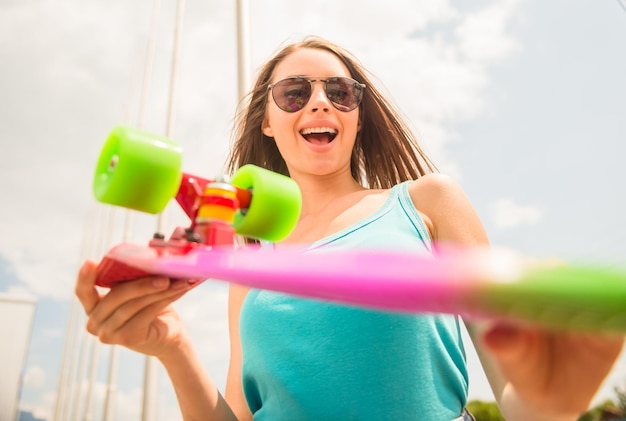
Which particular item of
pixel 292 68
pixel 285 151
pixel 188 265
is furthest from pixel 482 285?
pixel 292 68

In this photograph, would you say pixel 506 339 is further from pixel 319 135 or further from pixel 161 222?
pixel 161 222

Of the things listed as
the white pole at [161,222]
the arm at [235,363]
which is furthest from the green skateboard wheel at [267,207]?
the white pole at [161,222]

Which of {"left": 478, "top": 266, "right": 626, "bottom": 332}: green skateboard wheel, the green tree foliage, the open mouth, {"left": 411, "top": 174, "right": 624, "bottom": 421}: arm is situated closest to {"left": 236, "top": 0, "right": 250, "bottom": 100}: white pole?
the open mouth

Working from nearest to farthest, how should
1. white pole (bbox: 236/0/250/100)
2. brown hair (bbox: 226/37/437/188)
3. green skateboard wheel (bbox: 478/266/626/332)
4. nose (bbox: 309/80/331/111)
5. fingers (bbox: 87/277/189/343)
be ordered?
green skateboard wheel (bbox: 478/266/626/332) < fingers (bbox: 87/277/189/343) < nose (bbox: 309/80/331/111) < brown hair (bbox: 226/37/437/188) < white pole (bbox: 236/0/250/100)

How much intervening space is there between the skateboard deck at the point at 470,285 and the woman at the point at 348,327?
96mm

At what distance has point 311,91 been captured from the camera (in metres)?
1.53

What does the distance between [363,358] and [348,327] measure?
0.07 m

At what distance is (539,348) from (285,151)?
118cm

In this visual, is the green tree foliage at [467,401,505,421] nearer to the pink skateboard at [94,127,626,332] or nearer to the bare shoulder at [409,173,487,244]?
the bare shoulder at [409,173,487,244]

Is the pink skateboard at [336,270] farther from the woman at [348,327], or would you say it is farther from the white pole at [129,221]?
the white pole at [129,221]

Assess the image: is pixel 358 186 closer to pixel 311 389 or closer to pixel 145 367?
pixel 311 389

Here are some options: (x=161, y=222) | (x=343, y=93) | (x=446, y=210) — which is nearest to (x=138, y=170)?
(x=446, y=210)

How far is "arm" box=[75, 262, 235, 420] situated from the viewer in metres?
0.72

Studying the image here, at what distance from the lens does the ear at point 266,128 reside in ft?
5.84
